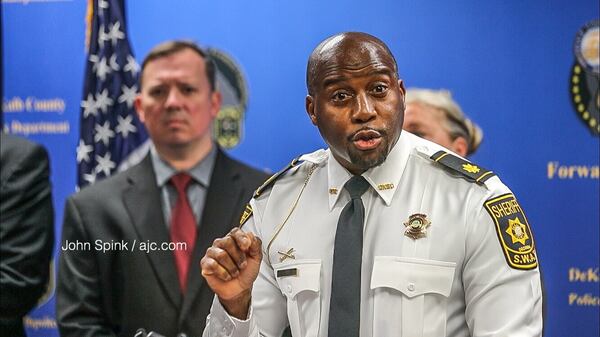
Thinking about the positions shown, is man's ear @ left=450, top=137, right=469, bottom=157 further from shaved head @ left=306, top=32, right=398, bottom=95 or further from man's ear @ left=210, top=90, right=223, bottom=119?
shaved head @ left=306, top=32, right=398, bottom=95

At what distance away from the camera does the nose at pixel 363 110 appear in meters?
1.90

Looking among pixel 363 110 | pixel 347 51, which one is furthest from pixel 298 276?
pixel 347 51

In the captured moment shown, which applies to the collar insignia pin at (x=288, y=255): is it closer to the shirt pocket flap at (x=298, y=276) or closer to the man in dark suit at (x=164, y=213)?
the shirt pocket flap at (x=298, y=276)

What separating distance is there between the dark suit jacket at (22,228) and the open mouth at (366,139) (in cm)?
173

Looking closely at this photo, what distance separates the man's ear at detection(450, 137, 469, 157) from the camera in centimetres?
293

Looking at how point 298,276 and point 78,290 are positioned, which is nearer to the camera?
point 298,276

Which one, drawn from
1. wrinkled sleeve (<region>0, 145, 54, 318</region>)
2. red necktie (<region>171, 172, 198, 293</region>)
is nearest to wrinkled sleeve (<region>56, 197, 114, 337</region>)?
wrinkled sleeve (<region>0, 145, 54, 318</region>)

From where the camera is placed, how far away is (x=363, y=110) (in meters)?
1.90

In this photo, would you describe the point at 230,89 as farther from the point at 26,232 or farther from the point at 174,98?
the point at 26,232

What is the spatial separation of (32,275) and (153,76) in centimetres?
90

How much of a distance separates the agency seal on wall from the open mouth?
1.22m

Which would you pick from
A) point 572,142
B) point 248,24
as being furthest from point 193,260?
point 572,142

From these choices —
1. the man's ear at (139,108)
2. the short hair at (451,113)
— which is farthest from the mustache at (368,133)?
the man's ear at (139,108)

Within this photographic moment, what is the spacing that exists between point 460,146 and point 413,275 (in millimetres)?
1150
